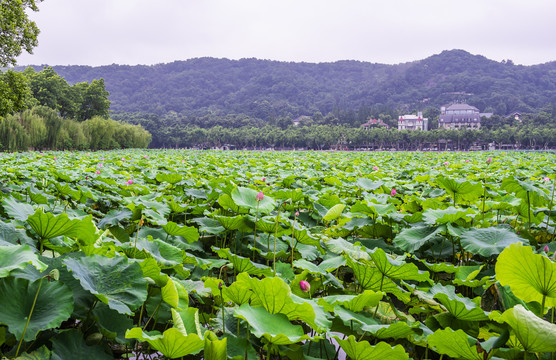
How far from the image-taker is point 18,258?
861mm

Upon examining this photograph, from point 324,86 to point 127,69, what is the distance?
6401 cm

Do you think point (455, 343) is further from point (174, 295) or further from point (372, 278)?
point (174, 295)

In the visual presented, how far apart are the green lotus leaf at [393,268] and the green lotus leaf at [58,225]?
34.6 inches

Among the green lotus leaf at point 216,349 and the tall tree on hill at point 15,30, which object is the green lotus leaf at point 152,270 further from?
the tall tree on hill at point 15,30

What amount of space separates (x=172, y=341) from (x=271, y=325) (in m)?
0.22

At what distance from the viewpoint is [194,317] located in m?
1.01

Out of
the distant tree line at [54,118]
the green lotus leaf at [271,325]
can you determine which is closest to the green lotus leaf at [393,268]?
the green lotus leaf at [271,325]

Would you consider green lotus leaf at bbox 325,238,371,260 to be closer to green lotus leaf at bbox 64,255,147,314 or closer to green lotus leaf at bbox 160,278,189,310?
green lotus leaf at bbox 160,278,189,310

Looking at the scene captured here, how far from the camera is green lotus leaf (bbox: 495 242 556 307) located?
0.83m

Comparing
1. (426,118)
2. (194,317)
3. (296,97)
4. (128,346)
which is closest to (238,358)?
(194,317)

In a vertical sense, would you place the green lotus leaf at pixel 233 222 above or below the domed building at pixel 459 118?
below

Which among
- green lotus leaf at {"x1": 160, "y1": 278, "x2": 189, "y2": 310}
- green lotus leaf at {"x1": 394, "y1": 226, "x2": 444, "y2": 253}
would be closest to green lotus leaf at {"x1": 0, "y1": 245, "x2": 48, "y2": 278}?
green lotus leaf at {"x1": 160, "y1": 278, "x2": 189, "y2": 310}

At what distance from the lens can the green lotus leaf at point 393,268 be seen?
1.15m

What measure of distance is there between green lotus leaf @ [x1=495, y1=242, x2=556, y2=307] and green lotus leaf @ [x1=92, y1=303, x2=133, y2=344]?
3.07 ft
